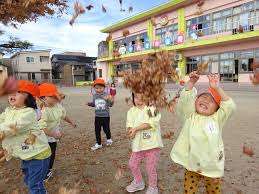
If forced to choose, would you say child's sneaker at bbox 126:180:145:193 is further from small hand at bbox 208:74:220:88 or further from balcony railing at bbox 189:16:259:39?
balcony railing at bbox 189:16:259:39

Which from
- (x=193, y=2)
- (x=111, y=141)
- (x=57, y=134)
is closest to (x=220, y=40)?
(x=193, y=2)

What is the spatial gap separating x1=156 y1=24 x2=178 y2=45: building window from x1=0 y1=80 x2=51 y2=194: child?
99.1 feet

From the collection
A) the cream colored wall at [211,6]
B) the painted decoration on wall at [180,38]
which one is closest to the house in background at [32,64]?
the painted decoration on wall at [180,38]

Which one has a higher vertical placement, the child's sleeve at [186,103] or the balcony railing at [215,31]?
the balcony railing at [215,31]

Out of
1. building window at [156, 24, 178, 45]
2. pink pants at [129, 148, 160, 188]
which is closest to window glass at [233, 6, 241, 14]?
building window at [156, 24, 178, 45]

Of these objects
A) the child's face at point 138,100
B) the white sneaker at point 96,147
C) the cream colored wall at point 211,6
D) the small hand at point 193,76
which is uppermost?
the cream colored wall at point 211,6

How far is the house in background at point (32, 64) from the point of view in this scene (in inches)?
2044

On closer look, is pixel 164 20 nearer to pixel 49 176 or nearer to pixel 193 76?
pixel 49 176

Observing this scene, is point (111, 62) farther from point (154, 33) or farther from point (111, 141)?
point (111, 141)

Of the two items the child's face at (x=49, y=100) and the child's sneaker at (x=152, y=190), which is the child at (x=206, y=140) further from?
the child's face at (x=49, y=100)

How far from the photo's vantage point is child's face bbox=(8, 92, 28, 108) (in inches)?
140

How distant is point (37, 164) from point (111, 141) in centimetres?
351

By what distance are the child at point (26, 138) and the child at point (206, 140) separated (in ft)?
4.75

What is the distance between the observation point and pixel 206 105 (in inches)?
138
